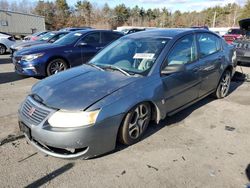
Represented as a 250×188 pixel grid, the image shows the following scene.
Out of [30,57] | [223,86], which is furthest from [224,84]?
[30,57]

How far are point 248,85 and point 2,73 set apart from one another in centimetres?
785

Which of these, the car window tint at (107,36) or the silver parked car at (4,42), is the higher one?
the car window tint at (107,36)

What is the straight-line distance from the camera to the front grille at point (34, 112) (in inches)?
125

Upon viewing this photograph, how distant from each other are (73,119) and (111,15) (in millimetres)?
68542

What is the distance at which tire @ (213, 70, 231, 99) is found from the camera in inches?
227

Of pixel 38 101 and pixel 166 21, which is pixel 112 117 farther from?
pixel 166 21

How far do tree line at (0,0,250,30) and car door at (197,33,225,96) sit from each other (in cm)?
4797

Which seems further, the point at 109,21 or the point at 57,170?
the point at 109,21

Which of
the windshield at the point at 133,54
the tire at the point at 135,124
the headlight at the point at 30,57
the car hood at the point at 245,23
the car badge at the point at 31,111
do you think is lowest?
the tire at the point at 135,124

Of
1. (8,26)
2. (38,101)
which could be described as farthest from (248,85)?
(8,26)

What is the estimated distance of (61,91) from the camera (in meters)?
3.49

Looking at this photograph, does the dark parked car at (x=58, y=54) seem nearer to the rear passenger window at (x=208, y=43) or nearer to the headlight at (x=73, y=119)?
the rear passenger window at (x=208, y=43)

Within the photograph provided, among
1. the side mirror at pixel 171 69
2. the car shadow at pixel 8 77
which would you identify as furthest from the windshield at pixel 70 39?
the side mirror at pixel 171 69

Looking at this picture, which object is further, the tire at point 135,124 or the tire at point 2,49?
the tire at point 2,49
